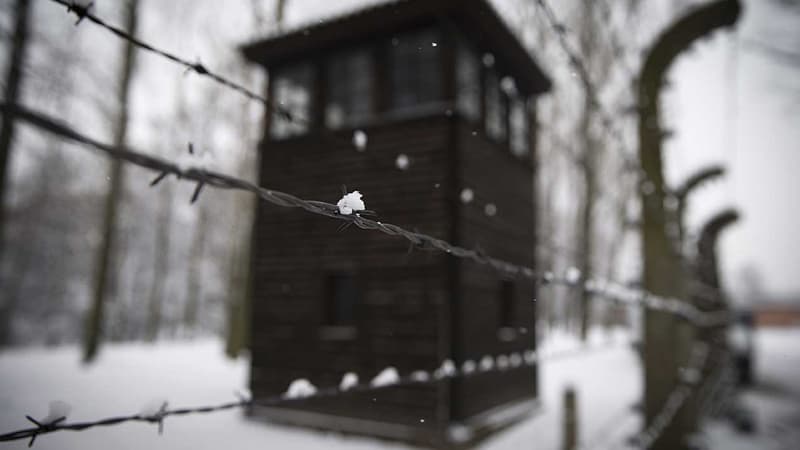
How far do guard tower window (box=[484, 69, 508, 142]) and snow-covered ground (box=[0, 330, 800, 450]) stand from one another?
4523 mm

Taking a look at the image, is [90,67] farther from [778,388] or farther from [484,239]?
[778,388]

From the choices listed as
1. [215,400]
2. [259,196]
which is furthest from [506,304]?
[259,196]

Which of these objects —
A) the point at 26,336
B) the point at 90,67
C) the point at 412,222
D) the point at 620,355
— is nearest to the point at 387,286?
the point at 412,222

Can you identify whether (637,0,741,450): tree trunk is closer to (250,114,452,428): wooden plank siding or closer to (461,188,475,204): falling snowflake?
(461,188,475,204): falling snowflake

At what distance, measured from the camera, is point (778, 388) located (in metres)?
13.8

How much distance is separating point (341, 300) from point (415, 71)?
13.3 feet

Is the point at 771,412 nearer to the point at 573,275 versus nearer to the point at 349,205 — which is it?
the point at 573,275

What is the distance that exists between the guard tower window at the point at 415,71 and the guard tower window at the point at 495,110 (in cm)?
144

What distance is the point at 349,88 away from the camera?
8156 mm

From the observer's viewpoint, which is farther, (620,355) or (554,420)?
(620,355)

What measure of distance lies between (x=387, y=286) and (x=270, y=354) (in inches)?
103

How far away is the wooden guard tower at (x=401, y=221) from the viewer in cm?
686

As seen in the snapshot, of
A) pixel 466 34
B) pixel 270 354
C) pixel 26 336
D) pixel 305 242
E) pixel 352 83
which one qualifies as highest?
pixel 466 34

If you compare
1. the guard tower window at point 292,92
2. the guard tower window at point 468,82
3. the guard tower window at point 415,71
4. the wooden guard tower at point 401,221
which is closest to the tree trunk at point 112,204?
the guard tower window at point 292,92
